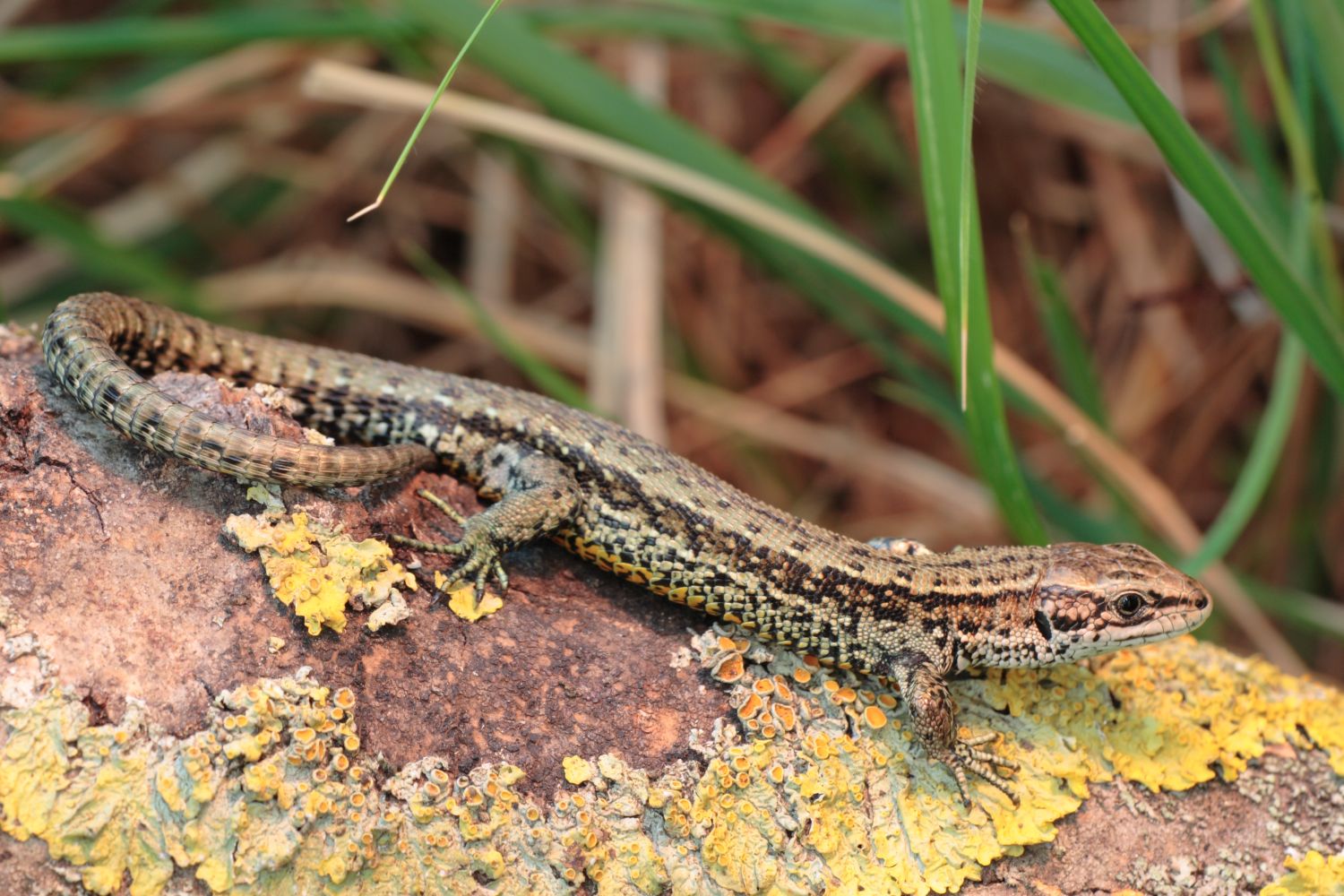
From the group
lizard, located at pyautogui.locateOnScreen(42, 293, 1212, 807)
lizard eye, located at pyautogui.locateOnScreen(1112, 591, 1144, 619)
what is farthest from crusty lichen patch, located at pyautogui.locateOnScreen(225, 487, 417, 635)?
lizard eye, located at pyautogui.locateOnScreen(1112, 591, 1144, 619)

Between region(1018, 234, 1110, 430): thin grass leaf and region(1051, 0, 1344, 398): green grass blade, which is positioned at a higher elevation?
region(1051, 0, 1344, 398): green grass blade

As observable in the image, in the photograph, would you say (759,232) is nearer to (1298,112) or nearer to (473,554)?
(1298,112)

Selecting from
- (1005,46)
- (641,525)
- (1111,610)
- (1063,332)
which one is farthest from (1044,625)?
(1005,46)

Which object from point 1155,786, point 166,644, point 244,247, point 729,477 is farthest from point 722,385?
point 166,644

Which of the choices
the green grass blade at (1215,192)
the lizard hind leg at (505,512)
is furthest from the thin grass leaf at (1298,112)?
the lizard hind leg at (505,512)

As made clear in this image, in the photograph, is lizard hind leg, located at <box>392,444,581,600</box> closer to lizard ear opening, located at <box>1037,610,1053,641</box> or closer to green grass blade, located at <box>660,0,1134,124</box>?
lizard ear opening, located at <box>1037,610,1053,641</box>

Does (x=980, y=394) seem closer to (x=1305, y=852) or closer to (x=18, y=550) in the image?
(x=1305, y=852)

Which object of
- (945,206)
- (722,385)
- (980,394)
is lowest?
→ (722,385)
